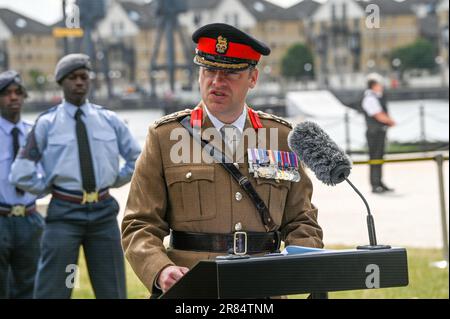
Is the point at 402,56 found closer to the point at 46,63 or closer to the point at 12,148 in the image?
the point at 46,63

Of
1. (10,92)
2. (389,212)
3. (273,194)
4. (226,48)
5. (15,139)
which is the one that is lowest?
(389,212)

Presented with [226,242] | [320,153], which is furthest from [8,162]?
[320,153]

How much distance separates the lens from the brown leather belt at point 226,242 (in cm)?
374

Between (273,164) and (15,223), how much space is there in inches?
147

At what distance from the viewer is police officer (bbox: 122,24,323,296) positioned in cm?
372

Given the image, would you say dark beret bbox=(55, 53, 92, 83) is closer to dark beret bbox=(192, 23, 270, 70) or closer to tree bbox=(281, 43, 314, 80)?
dark beret bbox=(192, 23, 270, 70)

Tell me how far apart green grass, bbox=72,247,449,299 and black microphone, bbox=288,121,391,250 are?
4.34 meters

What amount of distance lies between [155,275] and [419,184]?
1368cm

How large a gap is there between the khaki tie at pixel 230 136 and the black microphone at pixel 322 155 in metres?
0.58

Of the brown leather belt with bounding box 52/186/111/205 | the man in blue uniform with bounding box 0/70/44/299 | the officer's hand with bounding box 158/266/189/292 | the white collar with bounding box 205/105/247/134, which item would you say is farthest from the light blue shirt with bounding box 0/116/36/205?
the officer's hand with bounding box 158/266/189/292

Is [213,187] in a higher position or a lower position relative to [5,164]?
lower

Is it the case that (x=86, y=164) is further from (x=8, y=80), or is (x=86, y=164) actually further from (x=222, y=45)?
(x=222, y=45)

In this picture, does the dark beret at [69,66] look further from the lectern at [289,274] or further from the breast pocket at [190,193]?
the lectern at [289,274]

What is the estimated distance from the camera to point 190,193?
148 inches
